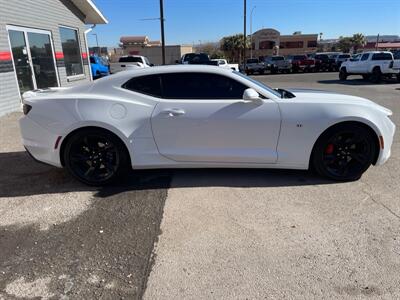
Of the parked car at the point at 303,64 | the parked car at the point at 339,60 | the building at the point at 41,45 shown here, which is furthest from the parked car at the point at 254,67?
the building at the point at 41,45

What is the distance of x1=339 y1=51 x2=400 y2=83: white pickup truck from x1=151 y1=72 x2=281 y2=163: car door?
1850cm

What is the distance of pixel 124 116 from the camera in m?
4.08

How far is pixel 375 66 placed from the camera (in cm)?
1992

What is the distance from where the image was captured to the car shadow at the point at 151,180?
4.25 metres

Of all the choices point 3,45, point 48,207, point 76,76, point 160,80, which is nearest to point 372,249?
point 160,80

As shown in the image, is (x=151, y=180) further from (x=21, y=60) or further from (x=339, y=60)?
(x=339, y=60)

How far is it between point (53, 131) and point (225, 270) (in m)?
2.76

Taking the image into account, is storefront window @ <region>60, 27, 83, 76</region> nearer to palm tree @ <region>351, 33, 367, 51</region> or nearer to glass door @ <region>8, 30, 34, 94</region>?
glass door @ <region>8, 30, 34, 94</region>

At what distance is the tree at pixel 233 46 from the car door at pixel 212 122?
208 feet

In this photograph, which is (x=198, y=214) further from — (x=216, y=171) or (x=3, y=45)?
(x=3, y=45)

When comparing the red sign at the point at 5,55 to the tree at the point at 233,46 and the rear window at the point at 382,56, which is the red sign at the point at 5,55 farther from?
the tree at the point at 233,46

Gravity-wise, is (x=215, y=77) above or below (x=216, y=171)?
above

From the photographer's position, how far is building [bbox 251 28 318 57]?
212 ft

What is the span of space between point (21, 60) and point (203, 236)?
10.0 meters
